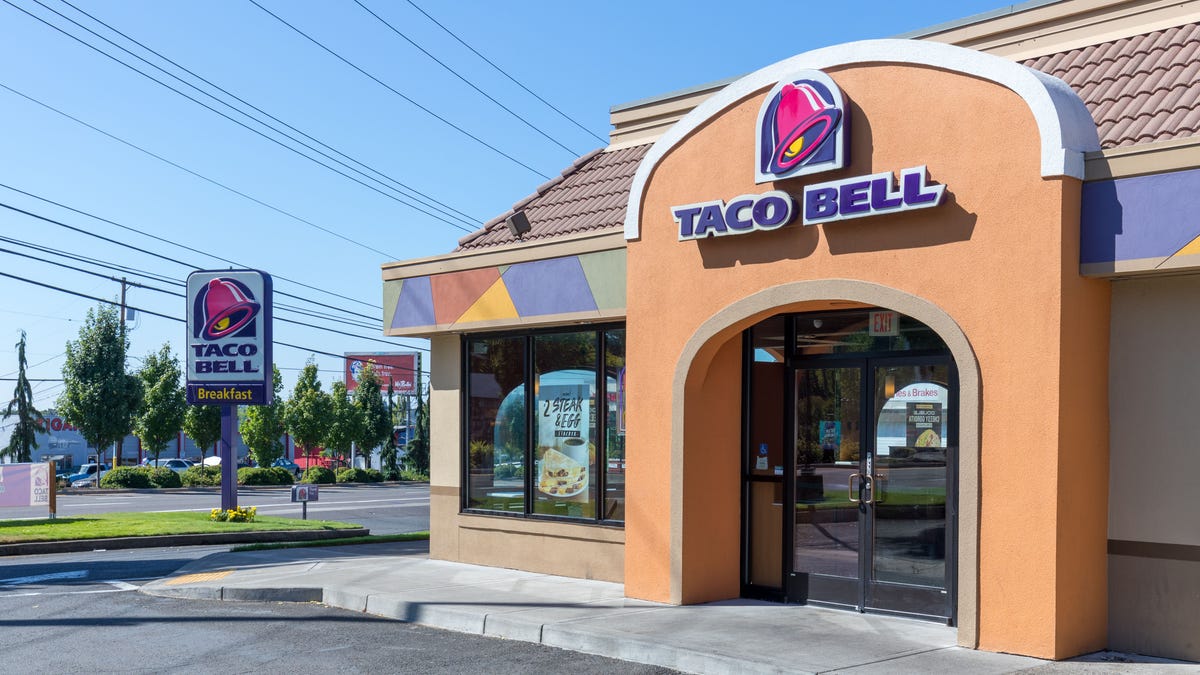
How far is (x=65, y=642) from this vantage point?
404 inches

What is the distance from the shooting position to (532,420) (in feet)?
48.0

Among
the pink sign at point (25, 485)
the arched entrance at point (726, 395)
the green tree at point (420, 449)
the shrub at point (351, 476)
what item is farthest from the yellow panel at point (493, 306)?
the green tree at point (420, 449)

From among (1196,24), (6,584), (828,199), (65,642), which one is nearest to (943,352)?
(828,199)

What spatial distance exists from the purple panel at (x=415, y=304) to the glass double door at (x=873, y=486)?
5623mm

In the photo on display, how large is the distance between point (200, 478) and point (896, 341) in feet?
155

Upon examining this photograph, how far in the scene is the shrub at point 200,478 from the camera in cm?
5216

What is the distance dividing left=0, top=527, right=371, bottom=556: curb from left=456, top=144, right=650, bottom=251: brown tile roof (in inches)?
383

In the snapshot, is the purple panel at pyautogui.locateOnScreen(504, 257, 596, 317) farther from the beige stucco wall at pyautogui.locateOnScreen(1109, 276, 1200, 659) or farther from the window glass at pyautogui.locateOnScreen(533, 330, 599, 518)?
the beige stucco wall at pyautogui.locateOnScreen(1109, 276, 1200, 659)

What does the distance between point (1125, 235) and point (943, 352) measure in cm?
209

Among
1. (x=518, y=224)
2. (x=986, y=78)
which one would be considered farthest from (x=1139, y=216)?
(x=518, y=224)

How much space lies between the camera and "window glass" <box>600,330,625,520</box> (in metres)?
13.4

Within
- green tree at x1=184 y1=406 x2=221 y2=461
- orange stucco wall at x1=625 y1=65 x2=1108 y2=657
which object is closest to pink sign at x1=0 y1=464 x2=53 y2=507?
orange stucco wall at x1=625 y1=65 x2=1108 y2=657

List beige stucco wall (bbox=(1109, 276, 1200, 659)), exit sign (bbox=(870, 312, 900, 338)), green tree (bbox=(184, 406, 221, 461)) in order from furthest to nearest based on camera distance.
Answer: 1. green tree (bbox=(184, 406, 221, 461))
2. exit sign (bbox=(870, 312, 900, 338))
3. beige stucco wall (bbox=(1109, 276, 1200, 659))

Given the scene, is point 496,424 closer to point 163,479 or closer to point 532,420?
point 532,420
